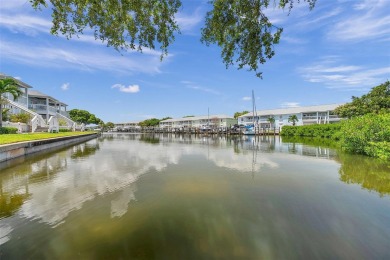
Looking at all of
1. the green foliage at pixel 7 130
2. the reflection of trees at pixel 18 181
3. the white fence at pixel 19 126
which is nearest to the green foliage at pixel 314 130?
→ the reflection of trees at pixel 18 181

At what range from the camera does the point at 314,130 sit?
2173 inches

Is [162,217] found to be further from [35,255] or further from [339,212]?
[339,212]

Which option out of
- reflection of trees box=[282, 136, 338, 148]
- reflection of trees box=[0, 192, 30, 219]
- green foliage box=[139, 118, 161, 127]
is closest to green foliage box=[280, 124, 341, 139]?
reflection of trees box=[282, 136, 338, 148]

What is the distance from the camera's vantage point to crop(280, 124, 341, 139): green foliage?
47.4 m

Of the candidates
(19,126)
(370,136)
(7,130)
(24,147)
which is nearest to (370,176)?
(370,136)

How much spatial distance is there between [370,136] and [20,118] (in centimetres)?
4349

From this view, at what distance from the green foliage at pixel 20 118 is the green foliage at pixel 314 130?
5172cm

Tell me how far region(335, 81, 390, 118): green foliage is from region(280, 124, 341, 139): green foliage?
592 cm

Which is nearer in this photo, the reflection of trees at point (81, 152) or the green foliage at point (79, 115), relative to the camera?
the reflection of trees at point (81, 152)

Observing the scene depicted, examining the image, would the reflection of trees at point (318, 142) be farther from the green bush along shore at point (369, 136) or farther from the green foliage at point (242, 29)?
the green foliage at point (242, 29)

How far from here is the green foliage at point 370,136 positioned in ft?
53.7

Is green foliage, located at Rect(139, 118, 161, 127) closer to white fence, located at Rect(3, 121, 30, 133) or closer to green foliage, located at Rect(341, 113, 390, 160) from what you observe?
white fence, located at Rect(3, 121, 30, 133)

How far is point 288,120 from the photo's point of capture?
75.7m

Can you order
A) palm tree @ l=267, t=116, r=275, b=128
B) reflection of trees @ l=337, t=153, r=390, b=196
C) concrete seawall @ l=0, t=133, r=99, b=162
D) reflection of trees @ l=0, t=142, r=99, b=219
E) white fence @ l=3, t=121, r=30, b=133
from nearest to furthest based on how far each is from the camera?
1. reflection of trees @ l=0, t=142, r=99, b=219
2. reflection of trees @ l=337, t=153, r=390, b=196
3. concrete seawall @ l=0, t=133, r=99, b=162
4. white fence @ l=3, t=121, r=30, b=133
5. palm tree @ l=267, t=116, r=275, b=128
